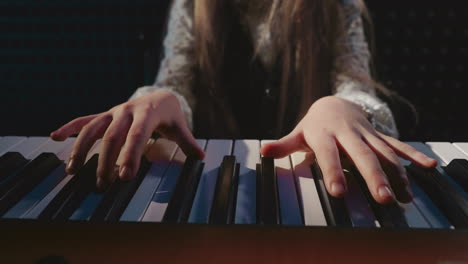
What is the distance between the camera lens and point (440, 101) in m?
1.33

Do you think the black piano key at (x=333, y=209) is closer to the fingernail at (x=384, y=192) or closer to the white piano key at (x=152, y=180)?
the fingernail at (x=384, y=192)

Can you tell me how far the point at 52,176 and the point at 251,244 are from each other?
26cm

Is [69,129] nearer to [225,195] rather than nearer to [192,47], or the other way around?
[225,195]

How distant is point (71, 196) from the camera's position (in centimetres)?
39

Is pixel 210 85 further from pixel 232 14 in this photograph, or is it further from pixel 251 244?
pixel 251 244

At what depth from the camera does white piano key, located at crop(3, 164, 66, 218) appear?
14.5 inches

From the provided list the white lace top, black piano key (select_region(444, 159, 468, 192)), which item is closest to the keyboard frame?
black piano key (select_region(444, 159, 468, 192))

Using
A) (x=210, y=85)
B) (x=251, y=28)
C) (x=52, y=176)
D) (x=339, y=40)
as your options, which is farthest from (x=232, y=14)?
(x=52, y=176)

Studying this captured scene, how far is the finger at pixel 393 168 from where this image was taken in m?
0.38

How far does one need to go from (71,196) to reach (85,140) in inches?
4.2

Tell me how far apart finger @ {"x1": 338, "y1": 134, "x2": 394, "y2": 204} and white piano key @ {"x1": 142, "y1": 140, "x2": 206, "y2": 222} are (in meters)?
0.20

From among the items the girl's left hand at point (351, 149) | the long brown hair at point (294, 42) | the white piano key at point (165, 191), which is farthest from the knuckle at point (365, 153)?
the long brown hair at point (294, 42)

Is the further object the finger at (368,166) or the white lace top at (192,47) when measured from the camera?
the white lace top at (192,47)

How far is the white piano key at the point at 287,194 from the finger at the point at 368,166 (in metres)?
0.07
